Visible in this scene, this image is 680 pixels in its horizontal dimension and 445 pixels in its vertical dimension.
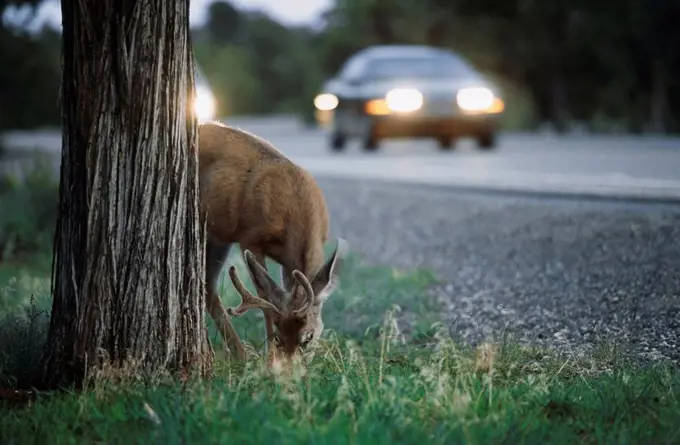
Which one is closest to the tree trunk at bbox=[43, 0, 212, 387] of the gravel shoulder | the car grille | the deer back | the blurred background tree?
the deer back

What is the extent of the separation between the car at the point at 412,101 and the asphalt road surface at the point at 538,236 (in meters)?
1.59

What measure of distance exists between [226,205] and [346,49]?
33.1 meters

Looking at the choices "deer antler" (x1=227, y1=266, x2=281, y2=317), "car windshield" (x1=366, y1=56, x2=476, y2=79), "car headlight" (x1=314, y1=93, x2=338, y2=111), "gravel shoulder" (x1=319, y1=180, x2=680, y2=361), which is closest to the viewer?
"deer antler" (x1=227, y1=266, x2=281, y2=317)

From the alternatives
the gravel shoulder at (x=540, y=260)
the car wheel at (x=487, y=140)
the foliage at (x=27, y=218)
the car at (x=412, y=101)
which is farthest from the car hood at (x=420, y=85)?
the foliage at (x=27, y=218)

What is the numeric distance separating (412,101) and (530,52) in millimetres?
10931

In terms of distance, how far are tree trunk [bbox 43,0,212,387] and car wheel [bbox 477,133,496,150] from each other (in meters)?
15.7

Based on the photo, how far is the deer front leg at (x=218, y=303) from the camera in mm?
6742

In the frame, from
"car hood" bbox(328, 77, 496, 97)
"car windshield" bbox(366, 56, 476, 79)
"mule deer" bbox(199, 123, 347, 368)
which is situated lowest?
"mule deer" bbox(199, 123, 347, 368)

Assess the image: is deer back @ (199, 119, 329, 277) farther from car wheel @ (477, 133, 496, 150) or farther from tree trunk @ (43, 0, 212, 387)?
car wheel @ (477, 133, 496, 150)

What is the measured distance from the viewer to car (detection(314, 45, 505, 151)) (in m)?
20.7

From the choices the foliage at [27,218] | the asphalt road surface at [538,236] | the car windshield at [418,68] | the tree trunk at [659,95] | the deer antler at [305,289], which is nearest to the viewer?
the deer antler at [305,289]

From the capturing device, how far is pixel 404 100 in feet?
68.3

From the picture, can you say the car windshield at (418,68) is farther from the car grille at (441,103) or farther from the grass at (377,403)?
the grass at (377,403)

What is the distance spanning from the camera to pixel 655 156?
55.5 feet
